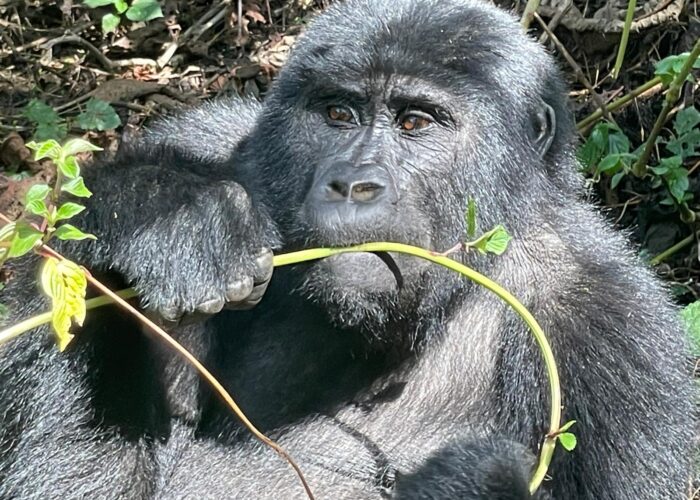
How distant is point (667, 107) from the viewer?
18.4 feet

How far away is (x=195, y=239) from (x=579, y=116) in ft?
11.6

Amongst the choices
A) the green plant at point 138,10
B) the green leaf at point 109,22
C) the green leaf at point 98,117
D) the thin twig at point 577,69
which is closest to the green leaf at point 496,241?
the thin twig at point 577,69

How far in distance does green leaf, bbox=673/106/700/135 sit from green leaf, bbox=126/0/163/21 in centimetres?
287

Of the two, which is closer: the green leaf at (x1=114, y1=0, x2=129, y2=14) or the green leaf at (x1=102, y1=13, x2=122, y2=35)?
the green leaf at (x1=114, y1=0, x2=129, y2=14)

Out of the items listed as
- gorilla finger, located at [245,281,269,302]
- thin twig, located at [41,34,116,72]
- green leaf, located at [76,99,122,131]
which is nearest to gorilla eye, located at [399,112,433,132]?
gorilla finger, located at [245,281,269,302]

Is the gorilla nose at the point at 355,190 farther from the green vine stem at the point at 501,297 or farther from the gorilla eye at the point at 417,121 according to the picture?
the gorilla eye at the point at 417,121

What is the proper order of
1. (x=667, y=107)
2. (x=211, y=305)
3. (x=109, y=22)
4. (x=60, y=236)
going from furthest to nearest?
(x=109, y=22), (x=667, y=107), (x=211, y=305), (x=60, y=236)

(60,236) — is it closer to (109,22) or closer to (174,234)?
(174,234)

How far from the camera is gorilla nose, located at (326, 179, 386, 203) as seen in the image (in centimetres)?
352

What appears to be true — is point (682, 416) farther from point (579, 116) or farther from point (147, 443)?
point (579, 116)

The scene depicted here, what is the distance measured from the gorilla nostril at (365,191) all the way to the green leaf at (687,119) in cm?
306

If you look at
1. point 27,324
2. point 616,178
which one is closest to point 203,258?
point 27,324

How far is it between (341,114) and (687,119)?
2.77m

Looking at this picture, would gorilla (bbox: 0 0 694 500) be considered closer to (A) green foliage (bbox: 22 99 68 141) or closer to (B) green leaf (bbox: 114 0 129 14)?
(A) green foliage (bbox: 22 99 68 141)
